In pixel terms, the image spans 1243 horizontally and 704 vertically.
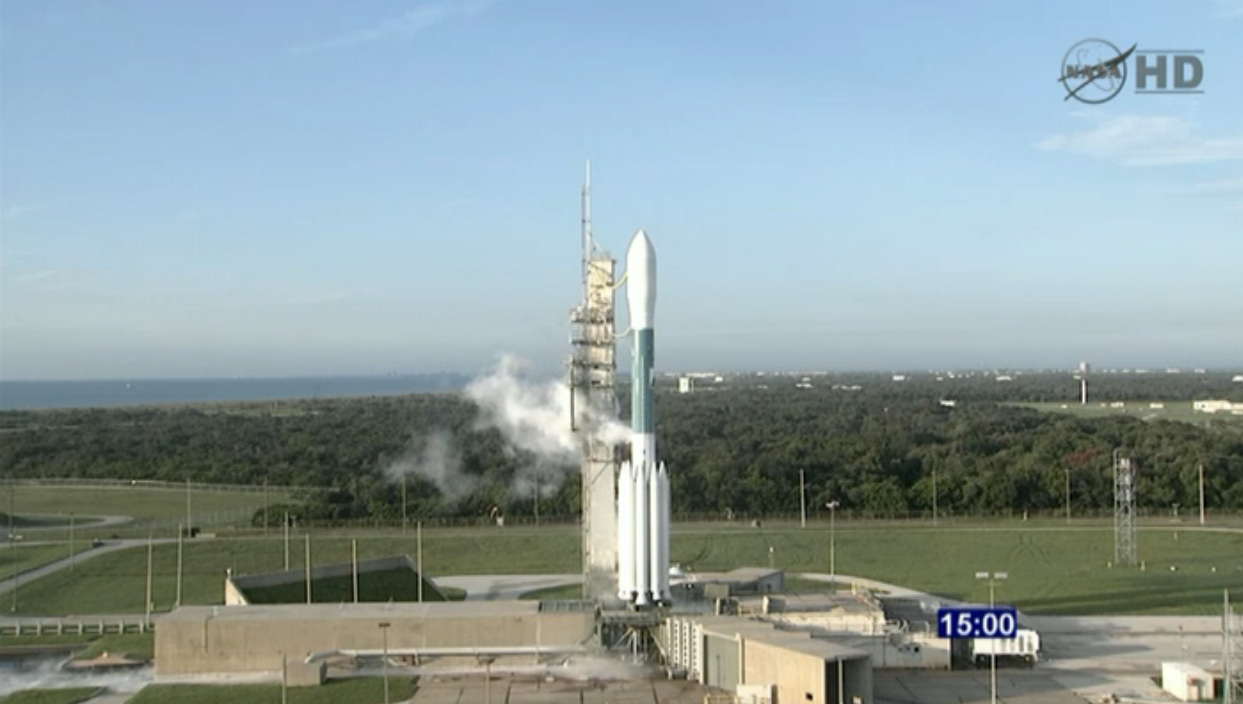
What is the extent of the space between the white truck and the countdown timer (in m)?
7.37

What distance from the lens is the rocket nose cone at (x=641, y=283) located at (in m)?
39.4

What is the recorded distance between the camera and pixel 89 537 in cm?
6844

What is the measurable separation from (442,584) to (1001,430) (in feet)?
242

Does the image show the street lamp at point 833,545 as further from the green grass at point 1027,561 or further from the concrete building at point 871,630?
the concrete building at point 871,630

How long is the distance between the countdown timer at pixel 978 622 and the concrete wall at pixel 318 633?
12495 mm

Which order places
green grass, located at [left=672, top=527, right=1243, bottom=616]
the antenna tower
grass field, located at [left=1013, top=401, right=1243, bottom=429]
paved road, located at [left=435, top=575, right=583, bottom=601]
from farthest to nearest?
grass field, located at [left=1013, top=401, right=1243, bottom=429] < the antenna tower < paved road, located at [left=435, top=575, right=583, bottom=601] < green grass, located at [left=672, top=527, right=1243, bottom=616]

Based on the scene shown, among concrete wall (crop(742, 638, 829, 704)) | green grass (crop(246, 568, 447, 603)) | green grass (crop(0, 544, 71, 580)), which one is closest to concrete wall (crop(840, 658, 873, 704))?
concrete wall (crop(742, 638, 829, 704))

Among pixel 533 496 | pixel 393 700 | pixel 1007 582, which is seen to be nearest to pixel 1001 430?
pixel 533 496

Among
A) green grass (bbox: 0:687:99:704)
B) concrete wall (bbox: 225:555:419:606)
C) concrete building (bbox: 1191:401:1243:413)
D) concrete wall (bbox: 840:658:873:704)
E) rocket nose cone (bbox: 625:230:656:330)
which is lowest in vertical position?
green grass (bbox: 0:687:99:704)

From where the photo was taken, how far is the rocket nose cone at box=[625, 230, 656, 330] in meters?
39.4

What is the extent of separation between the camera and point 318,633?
38.1 meters

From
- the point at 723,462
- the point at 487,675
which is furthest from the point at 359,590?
the point at 723,462

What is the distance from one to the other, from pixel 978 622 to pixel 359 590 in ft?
83.4

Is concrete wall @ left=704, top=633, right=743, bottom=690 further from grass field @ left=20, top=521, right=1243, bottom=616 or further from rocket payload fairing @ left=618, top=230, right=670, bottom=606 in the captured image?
grass field @ left=20, top=521, right=1243, bottom=616
